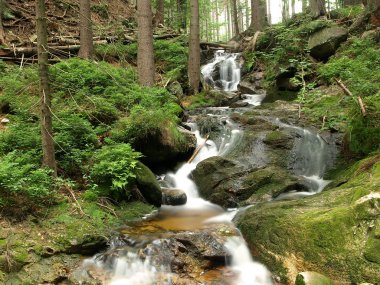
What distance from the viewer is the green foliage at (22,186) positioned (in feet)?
16.7

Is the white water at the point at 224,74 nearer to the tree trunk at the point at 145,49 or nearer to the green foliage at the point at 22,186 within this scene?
the tree trunk at the point at 145,49

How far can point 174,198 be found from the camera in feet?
25.2

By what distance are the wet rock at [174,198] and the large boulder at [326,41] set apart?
9671mm

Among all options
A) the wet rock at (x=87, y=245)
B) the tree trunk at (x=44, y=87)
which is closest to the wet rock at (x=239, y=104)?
the tree trunk at (x=44, y=87)

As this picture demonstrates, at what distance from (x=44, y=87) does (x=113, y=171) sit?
199cm

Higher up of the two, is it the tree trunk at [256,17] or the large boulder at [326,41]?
the tree trunk at [256,17]

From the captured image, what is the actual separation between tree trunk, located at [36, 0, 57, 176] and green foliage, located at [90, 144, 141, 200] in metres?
0.85

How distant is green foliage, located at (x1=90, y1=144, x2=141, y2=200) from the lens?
643 cm

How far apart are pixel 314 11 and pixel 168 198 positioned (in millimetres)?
13478

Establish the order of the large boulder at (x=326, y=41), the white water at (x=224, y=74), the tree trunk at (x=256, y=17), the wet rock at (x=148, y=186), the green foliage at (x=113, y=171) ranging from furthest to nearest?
the tree trunk at (x=256, y=17) → the white water at (x=224, y=74) → the large boulder at (x=326, y=41) → the wet rock at (x=148, y=186) → the green foliage at (x=113, y=171)

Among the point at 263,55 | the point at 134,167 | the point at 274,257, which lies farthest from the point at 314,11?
the point at 274,257

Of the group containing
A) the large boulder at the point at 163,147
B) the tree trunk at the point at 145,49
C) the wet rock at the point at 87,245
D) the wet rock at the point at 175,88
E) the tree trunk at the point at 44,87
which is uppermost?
the tree trunk at the point at 145,49

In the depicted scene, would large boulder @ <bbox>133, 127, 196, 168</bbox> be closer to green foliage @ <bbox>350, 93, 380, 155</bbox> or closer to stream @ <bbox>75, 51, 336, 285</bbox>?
stream @ <bbox>75, 51, 336, 285</bbox>

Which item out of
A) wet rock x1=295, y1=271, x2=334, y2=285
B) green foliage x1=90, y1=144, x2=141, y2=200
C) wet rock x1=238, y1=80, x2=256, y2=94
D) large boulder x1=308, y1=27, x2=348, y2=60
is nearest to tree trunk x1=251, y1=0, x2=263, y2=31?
wet rock x1=238, y1=80, x2=256, y2=94
